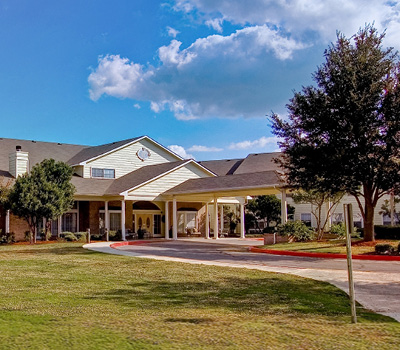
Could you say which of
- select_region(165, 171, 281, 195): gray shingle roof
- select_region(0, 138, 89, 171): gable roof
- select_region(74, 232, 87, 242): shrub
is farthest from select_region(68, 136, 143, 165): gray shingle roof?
select_region(74, 232, 87, 242): shrub

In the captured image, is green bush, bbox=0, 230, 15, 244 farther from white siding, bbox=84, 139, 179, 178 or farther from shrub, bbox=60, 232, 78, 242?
white siding, bbox=84, 139, 179, 178

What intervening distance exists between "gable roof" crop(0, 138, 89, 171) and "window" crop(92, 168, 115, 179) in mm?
3854

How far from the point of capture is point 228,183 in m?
32.7

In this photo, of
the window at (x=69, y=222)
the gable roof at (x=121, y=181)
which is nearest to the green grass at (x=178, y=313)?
the gable roof at (x=121, y=181)

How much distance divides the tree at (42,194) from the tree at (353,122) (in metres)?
14.3

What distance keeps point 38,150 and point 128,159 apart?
7.41 m

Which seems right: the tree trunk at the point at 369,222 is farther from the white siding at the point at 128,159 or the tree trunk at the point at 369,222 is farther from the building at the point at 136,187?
the white siding at the point at 128,159

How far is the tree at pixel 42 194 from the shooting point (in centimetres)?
2828

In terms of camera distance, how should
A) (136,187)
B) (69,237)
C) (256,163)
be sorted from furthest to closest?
(256,163), (136,187), (69,237)

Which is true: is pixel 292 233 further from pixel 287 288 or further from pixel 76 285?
pixel 76 285

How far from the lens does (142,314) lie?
8203mm

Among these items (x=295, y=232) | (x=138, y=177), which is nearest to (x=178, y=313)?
(x=295, y=232)

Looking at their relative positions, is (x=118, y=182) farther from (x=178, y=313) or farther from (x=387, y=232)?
(x=178, y=313)

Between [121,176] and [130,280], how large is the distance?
26.9 metres
